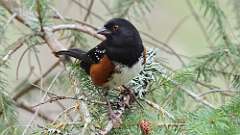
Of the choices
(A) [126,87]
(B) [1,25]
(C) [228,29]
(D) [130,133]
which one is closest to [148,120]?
(D) [130,133]

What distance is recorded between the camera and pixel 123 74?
2.00 m

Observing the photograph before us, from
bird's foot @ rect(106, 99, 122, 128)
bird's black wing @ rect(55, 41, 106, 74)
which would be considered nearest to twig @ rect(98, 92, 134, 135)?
bird's foot @ rect(106, 99, 122, 128)

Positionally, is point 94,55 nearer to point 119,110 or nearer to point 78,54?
point 78,54

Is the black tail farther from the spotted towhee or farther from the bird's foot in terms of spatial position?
the bird's foot

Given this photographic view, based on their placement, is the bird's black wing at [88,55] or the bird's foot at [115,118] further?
the bird's black wing at [88,55]

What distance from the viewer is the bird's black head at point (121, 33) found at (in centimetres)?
206

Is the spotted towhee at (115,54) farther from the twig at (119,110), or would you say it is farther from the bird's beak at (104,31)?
the twig at (119,110)

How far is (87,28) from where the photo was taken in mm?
2297

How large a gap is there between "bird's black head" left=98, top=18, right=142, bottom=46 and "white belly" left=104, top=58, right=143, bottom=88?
0.09 m

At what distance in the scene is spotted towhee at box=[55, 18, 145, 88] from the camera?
2033 mm

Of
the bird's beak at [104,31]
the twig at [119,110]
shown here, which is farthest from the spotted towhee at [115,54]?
the twig at [119,110]

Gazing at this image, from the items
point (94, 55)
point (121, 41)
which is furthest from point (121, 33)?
point (94, 55)

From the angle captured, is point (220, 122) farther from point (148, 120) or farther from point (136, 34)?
point (136, 34)

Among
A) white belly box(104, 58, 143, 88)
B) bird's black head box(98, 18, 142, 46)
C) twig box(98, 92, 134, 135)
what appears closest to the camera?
twig box(98, 92, 134, 135)
